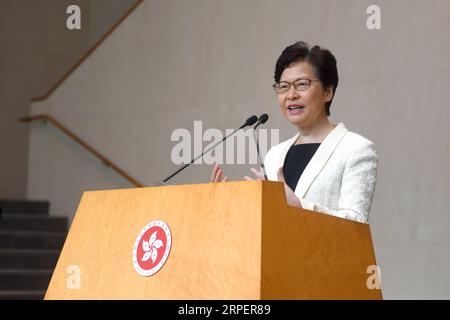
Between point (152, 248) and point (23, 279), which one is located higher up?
point (152, 248)

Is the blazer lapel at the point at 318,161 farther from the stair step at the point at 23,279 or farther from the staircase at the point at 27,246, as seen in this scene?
the stair step at the point at 23,279

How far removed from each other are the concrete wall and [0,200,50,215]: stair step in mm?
715

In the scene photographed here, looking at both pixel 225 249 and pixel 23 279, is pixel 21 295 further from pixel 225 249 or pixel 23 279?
pixel 225 249

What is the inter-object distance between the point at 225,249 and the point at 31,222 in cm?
487

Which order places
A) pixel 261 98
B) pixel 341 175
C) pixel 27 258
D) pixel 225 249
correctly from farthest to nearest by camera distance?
pixel 27 258 < pixel 261 98 < pixel 341 175 < pixel 225 249

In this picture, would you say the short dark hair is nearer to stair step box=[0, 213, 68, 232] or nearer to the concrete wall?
stair step box=[0, 213, 68, 232]

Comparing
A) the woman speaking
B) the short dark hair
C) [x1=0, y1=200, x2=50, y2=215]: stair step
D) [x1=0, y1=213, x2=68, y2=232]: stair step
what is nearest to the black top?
the woman speaking

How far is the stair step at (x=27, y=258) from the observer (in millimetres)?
5805

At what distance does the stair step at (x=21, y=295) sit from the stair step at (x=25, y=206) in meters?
1.31

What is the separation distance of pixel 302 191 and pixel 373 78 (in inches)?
79.3

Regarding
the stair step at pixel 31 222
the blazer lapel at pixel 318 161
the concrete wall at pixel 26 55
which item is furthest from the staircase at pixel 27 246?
the blazer lapel at pixel 318 161

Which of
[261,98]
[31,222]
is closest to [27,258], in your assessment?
[31,222]

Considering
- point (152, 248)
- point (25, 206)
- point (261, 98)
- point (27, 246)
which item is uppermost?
point (261, 98)

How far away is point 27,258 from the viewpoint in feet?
19.4
